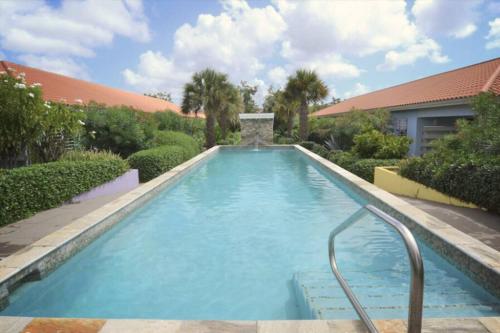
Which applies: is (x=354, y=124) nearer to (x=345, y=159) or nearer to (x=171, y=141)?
(x=345, y=159)

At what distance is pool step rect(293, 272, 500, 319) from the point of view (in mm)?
3193

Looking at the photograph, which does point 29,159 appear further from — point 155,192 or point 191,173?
point 191,173

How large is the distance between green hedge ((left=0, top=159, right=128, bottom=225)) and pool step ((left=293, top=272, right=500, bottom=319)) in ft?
16.6

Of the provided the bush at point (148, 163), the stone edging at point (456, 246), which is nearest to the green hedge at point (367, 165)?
the stone edging at point (456, 246)

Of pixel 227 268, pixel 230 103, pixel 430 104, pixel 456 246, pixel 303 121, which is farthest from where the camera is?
pixel 303 121

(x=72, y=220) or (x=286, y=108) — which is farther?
(x=286, y=108)

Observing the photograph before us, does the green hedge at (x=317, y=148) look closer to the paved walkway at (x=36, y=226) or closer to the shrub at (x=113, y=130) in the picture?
the shrub at (x=113, y=130)

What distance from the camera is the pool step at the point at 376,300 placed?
319cm

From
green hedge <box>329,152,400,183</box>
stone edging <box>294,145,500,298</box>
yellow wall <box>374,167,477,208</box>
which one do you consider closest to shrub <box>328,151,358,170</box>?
green hedge <box>329,152,400,183</box>

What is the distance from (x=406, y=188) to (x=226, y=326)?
7600 millimetres

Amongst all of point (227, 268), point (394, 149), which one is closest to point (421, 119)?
point (394, 149)

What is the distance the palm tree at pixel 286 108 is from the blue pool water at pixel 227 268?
18285mm

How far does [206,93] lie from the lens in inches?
904

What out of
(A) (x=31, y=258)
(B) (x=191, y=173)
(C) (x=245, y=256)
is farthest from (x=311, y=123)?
(A) (x=31, y=258)
